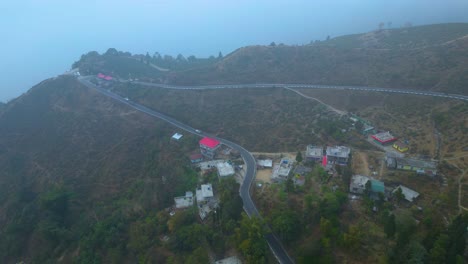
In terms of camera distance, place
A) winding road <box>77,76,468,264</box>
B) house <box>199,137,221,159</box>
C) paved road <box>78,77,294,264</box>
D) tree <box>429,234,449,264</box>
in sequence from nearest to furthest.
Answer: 1. tree <box>429,234,449,264</box>
2. paved road <box>78,77,294,264</box>
3. winding road <box>77,76,468,264</box>
4. house <box>199,137,221,159</box>

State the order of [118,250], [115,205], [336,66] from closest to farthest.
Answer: [118,250] → [115,205] → [336,66]

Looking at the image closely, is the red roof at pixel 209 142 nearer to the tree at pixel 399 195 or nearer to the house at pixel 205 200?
the house at pixel 205 200

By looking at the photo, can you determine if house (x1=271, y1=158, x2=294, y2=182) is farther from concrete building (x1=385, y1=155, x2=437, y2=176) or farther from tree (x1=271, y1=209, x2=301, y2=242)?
concrete building (x1=385, y1=155, x2=437, y2=176)

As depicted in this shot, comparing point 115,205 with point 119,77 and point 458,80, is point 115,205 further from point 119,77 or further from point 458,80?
point 458,80

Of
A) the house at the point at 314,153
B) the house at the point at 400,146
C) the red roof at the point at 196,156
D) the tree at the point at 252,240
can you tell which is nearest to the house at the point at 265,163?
the house at the point at 314,153

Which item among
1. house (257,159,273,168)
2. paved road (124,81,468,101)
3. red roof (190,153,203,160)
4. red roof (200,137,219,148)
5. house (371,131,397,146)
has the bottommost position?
house (257,159,273,168)

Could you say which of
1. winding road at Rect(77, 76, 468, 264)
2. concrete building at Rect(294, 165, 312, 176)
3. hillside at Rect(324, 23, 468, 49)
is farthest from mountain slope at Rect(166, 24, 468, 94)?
concrete building at Rect(294, 165, 312, 176)

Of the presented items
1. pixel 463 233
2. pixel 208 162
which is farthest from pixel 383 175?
pixel 208 162

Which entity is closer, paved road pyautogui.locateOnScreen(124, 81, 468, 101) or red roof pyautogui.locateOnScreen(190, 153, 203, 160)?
red roof pyautogui.locateOnScreen(190, 153, 203, 160)
